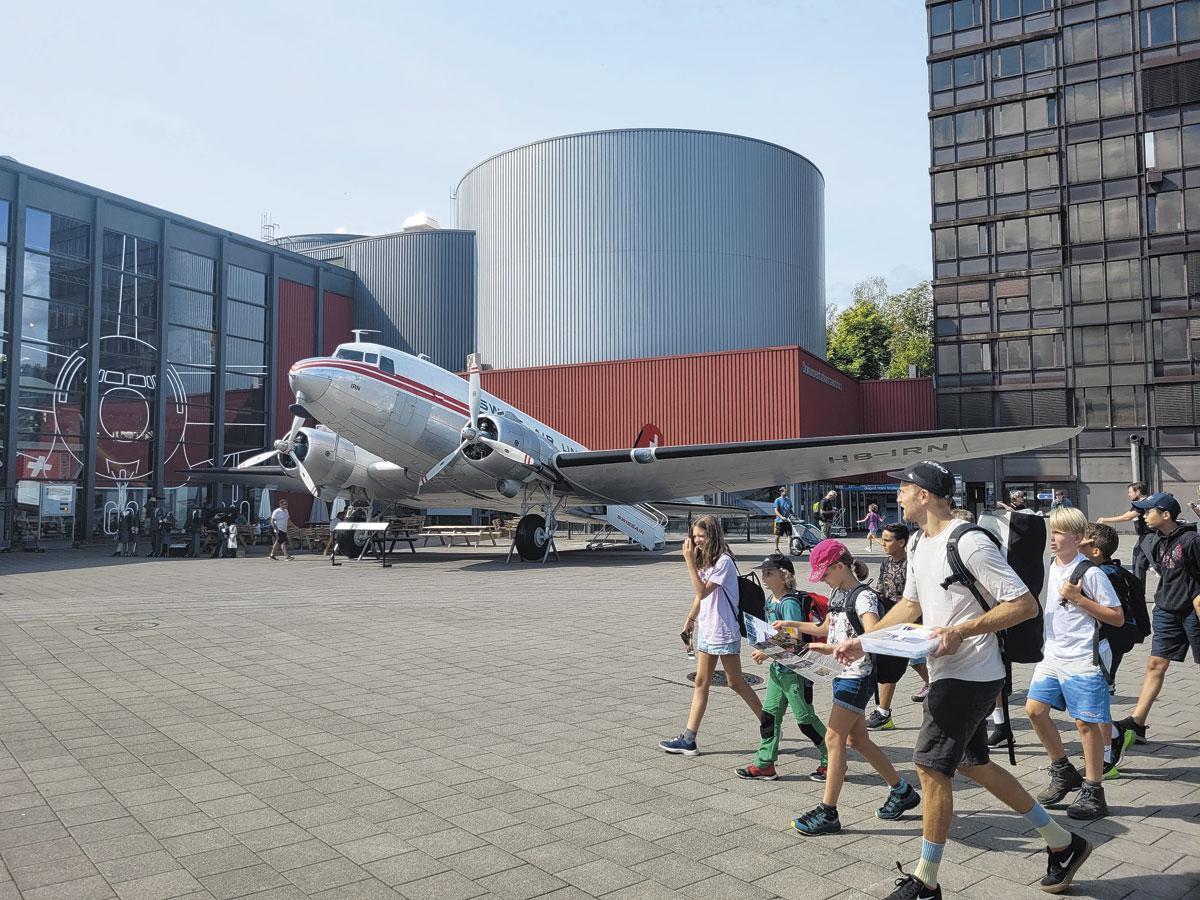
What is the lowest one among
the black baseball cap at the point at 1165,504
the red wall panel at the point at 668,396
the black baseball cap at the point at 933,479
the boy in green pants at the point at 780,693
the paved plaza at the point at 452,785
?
the paved plaza at the point at 452,785

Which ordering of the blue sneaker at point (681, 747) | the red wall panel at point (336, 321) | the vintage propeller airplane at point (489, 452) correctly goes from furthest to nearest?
the red wall panel at point (336, 321) < the vintage propeller airplane at point (489, 452) < the blue sneaker at point (681, 747)

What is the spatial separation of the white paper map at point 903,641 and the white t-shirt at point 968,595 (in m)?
0.15

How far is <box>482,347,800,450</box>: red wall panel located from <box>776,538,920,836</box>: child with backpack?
35.3 metres

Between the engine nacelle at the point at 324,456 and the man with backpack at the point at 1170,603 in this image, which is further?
the engine nacelle at the point at 324,456

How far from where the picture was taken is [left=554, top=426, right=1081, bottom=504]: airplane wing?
22.1m

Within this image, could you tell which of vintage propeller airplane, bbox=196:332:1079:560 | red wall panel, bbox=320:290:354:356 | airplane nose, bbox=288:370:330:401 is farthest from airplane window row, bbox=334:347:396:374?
red wall panel, bbox=320:290:354:356

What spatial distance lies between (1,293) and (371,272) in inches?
918

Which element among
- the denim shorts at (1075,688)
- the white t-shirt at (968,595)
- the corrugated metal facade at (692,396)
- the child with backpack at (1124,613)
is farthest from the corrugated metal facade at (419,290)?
the white t-shirt at (968,595)

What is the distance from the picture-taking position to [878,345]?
236 feet

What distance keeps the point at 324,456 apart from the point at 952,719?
2358 centimetres

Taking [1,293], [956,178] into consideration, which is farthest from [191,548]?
[956,178]

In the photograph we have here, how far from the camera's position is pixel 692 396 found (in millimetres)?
42594

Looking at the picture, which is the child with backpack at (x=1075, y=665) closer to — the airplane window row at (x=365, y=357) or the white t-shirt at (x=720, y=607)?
the white t-shirt at (x=720, y=607)

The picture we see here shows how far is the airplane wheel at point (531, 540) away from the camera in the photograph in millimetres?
24281
